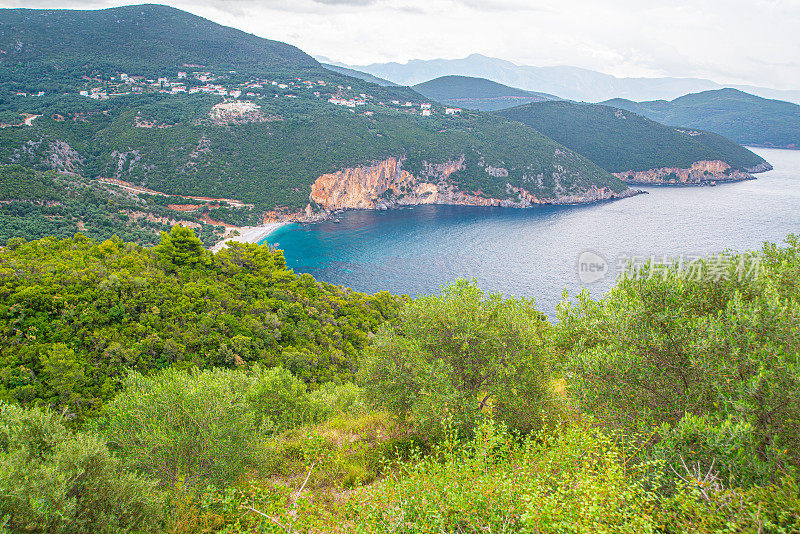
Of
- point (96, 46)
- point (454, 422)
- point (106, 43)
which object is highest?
point (106, 43)

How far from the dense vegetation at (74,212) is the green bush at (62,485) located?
63.8m

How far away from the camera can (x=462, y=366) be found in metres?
14.8

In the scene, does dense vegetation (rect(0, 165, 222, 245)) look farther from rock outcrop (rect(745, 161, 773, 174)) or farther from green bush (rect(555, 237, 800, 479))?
rock outcrop (rect(745, 161, 773, 174))

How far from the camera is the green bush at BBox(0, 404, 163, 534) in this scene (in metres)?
6.95

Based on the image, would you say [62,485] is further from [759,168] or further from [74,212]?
[759,168]

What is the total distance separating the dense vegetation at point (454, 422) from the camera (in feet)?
23.1

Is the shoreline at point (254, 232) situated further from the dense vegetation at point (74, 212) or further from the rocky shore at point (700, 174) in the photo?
the rocky shore at point (700, 174)

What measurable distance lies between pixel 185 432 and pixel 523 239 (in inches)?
3924

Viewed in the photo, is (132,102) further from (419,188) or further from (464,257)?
(464,257)

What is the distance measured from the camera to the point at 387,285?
7544 cm

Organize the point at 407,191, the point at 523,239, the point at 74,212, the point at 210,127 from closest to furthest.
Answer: the point at 74,212, the point at 523,239, the point at 210,127, the point at 407,191

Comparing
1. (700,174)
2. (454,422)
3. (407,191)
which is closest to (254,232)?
(407,191)

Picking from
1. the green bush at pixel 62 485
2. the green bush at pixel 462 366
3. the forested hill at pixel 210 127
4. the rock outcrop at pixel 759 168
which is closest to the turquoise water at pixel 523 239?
the forested hill at pixel 210 127

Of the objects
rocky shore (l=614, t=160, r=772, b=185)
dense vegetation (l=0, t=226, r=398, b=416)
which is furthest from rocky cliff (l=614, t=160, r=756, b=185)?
dense vegetation (l=0, t=226, r=398, b=416)
